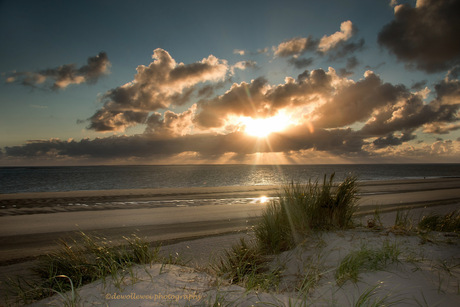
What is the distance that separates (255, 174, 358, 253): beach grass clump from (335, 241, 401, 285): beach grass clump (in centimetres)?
130

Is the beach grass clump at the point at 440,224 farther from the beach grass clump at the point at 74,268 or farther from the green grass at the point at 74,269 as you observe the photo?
the beach grass clump at the point at 74,268

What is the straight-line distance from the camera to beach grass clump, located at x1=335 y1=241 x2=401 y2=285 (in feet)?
9.86

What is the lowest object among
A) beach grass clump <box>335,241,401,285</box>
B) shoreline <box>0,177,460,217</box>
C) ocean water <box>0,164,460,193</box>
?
ocean water <box>0,164,460,193</box>

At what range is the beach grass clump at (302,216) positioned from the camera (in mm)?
4677

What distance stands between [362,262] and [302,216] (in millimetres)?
1586

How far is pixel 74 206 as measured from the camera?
44.8 feet

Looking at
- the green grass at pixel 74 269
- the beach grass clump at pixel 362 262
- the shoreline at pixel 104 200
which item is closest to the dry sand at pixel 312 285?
the beach grass clump at pixel 362 262

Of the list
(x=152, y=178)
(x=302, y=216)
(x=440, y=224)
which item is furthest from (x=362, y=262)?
(x=152, y=178)

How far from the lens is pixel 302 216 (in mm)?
4871

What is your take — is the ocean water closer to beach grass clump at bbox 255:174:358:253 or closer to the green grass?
beach grass clump at bbox 255:174:358:253

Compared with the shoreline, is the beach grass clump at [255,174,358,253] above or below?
above

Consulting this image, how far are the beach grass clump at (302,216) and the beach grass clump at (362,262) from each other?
130cm

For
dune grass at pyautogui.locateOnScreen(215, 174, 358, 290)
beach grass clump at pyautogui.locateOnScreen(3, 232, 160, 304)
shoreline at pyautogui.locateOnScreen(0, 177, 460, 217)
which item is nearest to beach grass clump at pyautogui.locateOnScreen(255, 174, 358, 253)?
dune grass at pyautogui.locateOnScreen(215, 174, 358, 290)

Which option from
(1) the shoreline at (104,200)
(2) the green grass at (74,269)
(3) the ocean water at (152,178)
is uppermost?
(2) the green grass at (74,269)
